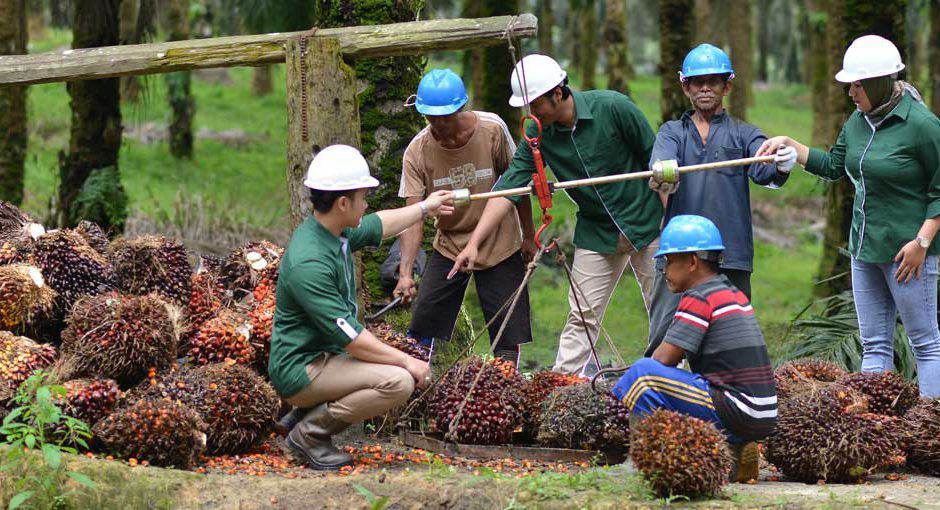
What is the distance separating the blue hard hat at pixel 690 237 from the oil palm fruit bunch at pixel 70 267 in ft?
11.2

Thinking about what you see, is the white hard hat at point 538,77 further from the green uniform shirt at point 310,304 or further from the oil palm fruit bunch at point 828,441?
the oil palm fruit bunch at point 828,441

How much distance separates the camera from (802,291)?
1612 cm

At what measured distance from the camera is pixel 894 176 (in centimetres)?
607

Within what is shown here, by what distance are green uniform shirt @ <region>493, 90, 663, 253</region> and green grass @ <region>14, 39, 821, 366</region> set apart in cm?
309

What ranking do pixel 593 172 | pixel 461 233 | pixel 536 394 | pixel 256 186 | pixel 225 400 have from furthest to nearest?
pixel 256 186 → pixel 461 233 → pixel 593 172 → pixel 536 394 → pixel 225 400

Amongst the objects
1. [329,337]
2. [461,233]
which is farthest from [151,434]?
[461,233]

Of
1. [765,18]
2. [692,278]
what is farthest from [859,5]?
[765,18]

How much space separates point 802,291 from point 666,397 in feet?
37.4

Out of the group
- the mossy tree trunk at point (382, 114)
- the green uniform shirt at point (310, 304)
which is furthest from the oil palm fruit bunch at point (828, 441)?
the mossy tree trunk at point (382, 114)

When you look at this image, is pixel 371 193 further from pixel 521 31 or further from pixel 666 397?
pixel 666 397

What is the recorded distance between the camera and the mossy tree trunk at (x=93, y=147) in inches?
461

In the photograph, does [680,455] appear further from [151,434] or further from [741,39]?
[741,39]

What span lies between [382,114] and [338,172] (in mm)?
2518

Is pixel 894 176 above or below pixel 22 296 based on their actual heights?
above
